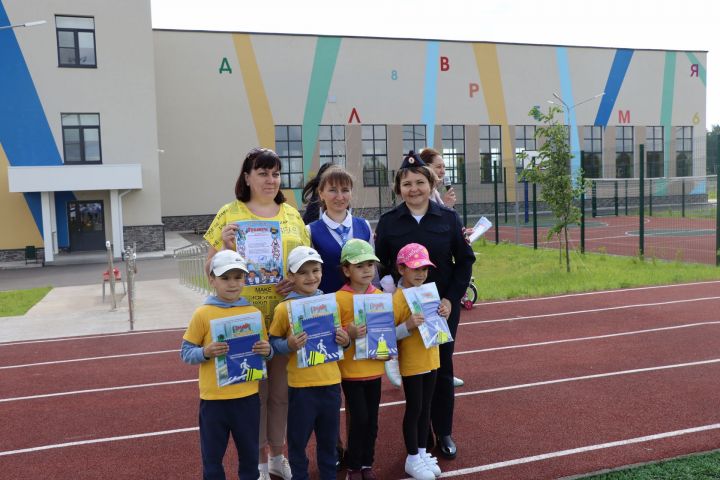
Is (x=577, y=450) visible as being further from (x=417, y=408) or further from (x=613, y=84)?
(x=613, y=84)

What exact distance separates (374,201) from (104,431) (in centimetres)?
3323

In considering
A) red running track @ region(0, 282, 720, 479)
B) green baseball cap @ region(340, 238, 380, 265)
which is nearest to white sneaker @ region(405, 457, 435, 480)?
red running track @ region(0, 282, 720, 479)

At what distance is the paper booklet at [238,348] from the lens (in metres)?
3.51

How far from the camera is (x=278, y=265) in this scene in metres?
3.91

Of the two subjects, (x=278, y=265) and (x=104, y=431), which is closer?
(x=278, y=265)

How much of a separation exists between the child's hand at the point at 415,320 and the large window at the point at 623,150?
42.5 metres

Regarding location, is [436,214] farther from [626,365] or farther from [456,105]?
[456,105]

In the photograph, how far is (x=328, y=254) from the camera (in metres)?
4.16

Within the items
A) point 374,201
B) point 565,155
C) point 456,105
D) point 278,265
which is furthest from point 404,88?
point 278,265

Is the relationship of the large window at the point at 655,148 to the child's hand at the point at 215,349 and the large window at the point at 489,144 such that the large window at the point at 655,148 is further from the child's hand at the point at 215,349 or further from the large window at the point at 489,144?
the child's hand at the point at 215,349

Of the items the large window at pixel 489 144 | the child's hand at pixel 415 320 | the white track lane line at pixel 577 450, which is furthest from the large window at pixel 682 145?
the child's hand at pixel 415 320

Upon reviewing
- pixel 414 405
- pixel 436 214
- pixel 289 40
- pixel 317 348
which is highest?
pixel 289 40

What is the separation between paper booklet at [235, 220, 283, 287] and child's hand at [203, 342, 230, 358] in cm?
49

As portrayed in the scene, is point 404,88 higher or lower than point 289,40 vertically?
lower
